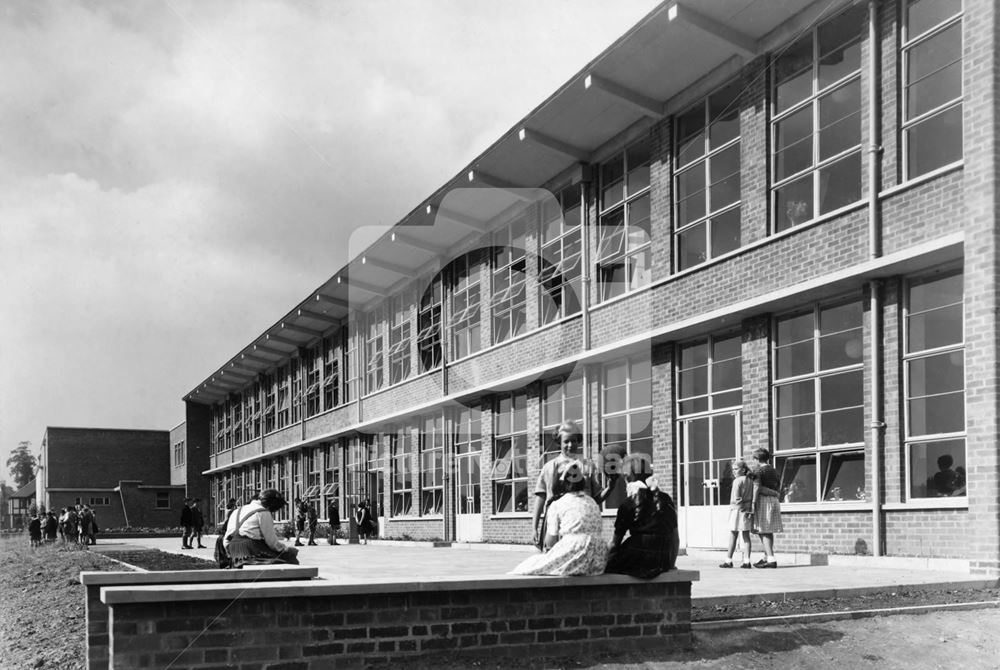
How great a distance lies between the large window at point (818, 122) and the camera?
14703 mm

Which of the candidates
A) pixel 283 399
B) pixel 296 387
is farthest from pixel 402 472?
pixel 283 399

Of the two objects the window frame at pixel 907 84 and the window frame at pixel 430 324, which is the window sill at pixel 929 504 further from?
the window frame at pixel 430 324

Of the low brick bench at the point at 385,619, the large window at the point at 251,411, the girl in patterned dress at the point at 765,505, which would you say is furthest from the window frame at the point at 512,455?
the large window at the point at 251,411

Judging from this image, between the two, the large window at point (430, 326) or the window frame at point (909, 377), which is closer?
the window frame at point (909, 377)

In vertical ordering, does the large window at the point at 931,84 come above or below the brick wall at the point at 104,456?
above

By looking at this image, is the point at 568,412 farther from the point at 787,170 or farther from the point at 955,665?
the point at 955,665

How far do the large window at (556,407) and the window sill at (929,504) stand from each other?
893 cm

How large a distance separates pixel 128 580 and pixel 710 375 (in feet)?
37.3

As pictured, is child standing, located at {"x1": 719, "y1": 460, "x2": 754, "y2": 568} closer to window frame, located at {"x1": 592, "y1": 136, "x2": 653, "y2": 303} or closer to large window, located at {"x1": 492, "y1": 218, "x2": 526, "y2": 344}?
window frame, located at {"x1": 592, "y1": 136, "x2": 653, "y2": 303}

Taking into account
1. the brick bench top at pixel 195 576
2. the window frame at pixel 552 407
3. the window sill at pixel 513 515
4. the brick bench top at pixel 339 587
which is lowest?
the window sill at pixel 513 515

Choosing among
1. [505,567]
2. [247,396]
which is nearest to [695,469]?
[505,567]

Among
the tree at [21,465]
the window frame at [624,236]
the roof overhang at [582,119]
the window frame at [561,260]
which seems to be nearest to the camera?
the roof overhang at [582,119]

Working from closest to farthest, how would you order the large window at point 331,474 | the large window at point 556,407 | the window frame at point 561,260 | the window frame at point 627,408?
the window frame at point 627,408 < the large window at point 556,407 < the window frame at point 561,260 < the large window at point 331,474

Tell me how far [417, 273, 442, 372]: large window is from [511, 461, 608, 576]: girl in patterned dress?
2196 cm
